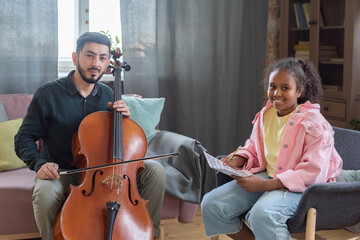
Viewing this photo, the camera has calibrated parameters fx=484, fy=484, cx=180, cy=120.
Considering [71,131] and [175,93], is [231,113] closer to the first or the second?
[175,93]

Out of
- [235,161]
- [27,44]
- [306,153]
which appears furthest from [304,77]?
[27,44]

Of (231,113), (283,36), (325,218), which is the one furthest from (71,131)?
(283,36)

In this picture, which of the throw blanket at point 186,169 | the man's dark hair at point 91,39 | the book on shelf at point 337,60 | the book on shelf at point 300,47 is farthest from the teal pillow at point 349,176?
the book on shelf at point 300,47

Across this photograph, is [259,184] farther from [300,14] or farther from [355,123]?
[300,14]

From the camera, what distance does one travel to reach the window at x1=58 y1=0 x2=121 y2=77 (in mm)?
3312

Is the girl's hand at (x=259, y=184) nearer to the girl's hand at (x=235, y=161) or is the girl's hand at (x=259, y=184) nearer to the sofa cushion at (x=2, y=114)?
the girl's hand at (x=235, y=161)

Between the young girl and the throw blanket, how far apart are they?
382 millimetres

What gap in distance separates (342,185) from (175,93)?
6.10ft

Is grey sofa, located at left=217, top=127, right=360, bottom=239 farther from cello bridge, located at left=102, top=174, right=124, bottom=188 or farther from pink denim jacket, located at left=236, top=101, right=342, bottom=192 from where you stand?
cello bridge, located at left=102, top=174, right=124, bottom=188

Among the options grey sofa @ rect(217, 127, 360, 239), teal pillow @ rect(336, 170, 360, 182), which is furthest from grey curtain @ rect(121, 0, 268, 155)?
grey sofa @ rect(217, 127, 360, 239)

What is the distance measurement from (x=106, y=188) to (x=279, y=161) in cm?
70

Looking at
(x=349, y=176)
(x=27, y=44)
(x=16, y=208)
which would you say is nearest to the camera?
(x=349, y=176)

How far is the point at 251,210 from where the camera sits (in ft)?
6.13

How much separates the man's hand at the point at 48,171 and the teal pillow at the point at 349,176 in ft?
3.83
